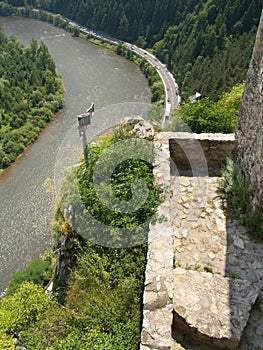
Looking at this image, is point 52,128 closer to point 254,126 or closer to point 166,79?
point 166,79

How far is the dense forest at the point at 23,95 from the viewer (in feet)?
119

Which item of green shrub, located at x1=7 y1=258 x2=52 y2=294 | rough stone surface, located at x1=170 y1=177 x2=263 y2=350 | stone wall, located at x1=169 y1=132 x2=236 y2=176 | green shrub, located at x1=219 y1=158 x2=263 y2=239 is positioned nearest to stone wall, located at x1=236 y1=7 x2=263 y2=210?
green shrub, located at x1=219 y1=158 x2=263 y2=239

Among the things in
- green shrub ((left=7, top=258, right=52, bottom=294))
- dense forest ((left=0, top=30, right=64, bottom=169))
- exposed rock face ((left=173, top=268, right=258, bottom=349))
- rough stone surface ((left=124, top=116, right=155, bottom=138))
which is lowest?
green shrub ((left=7, top=258, right=52, bottom=294))

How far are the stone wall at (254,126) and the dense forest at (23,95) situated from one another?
→ 29.8m

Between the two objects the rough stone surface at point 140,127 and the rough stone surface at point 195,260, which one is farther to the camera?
the rough stone surface at point 140,127

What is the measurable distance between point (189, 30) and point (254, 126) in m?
54.7

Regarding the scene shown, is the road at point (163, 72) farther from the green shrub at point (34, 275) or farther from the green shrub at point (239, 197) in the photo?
the green shrub at point (239, 197)

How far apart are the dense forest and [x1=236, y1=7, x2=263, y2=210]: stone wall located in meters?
29.8

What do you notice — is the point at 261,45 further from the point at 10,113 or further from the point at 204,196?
the point at 10,113

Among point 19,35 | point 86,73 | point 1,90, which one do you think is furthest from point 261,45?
point 19,35

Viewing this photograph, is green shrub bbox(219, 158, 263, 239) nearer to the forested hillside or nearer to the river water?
the river water

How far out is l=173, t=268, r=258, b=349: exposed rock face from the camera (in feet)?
14.2

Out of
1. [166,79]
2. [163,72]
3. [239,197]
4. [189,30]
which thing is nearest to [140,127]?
[239,197]

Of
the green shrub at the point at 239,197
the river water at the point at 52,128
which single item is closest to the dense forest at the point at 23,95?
the river water at the point at 52,128
